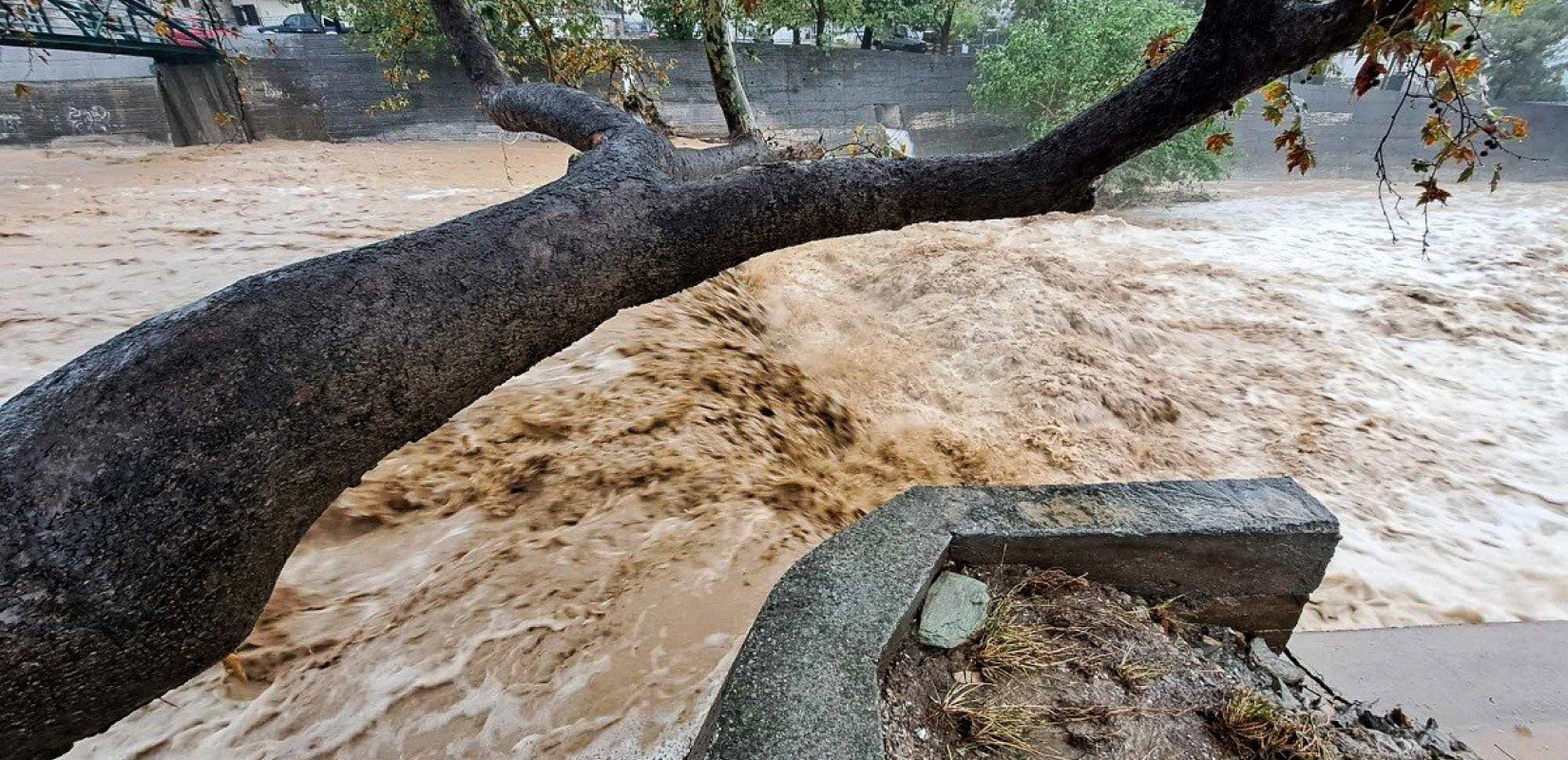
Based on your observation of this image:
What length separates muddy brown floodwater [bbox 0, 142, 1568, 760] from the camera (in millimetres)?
2520

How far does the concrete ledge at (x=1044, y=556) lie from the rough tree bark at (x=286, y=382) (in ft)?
3.00

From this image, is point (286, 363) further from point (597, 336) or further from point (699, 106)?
point (699, 106)

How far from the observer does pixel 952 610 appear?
2.00 metres

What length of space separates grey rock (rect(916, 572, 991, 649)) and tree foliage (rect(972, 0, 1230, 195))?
1172 centimetres

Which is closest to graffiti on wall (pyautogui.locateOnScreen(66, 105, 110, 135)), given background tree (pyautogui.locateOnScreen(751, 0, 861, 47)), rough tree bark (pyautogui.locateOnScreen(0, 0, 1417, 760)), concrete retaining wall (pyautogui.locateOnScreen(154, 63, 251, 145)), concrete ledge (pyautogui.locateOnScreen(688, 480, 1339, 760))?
concrete retaining wall (pyautogui.locateOnScreen(154, 63, 251, 145))

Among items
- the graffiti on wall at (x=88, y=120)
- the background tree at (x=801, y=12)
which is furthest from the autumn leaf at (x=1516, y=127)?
the graffiti on wall at (x=88, y=120)

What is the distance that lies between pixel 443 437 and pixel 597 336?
4.09 ft

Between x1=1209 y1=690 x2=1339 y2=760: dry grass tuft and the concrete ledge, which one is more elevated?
the concrete ledge

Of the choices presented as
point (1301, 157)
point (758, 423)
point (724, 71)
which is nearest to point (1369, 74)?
point (1301, 157)

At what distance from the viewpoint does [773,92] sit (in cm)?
1667

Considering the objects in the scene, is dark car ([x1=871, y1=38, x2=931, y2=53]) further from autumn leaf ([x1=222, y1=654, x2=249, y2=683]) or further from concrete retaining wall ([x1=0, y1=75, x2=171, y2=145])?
autumn leaf ([x1=222, y1=654, x2=249, y2=683])

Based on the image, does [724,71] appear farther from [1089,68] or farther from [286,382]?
[1089,68]

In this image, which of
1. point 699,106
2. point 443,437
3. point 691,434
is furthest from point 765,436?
point 699,106

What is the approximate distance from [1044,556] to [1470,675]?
1849 millimetres
